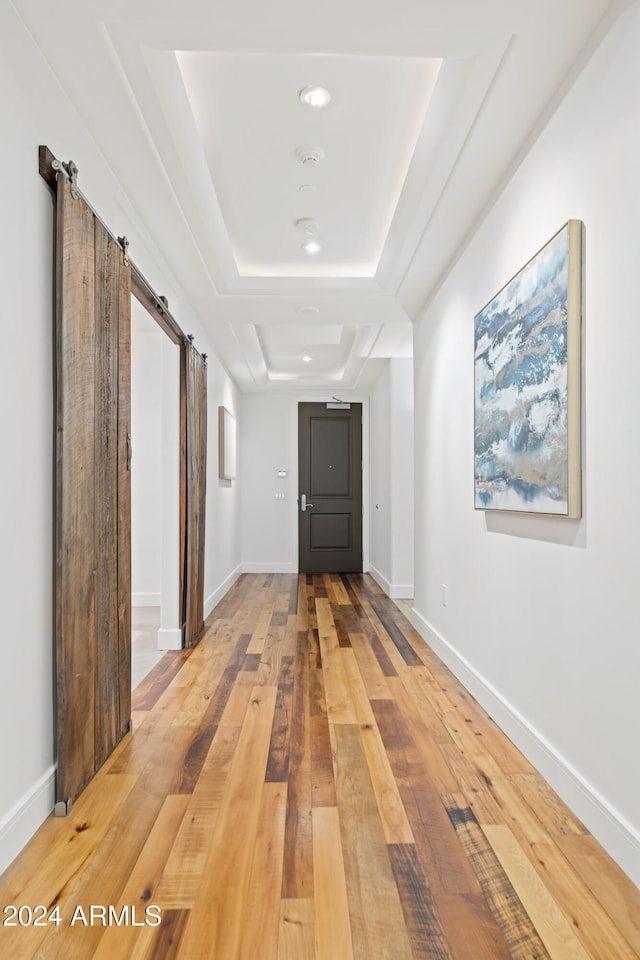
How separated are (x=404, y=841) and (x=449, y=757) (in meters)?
0.62

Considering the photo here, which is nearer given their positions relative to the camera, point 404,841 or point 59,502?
point 404,841

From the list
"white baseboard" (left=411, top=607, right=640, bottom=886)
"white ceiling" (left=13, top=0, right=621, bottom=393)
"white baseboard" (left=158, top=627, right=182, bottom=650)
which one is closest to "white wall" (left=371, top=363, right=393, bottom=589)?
"white ceiling" (left=13, top=0, right=621, bottom=393)

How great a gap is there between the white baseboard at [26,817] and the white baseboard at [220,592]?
3.06m

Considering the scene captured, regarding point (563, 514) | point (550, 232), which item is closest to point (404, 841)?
point (563, 514)

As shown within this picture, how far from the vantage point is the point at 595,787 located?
172 centimetres

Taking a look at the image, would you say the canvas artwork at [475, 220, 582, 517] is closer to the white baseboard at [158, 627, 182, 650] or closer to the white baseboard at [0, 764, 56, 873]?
the white baseboard at [0, 764, 56, 873]

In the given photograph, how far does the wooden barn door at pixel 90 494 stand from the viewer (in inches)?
73.2

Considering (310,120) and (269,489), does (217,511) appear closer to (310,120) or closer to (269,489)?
(269,489)

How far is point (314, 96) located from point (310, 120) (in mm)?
183

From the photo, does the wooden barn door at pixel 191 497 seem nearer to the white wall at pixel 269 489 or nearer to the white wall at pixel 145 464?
the white wall at pixel 145 464

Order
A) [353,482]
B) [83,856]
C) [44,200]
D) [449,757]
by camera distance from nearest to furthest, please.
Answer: [83,856]
[44,200]
[449,757]
[353,482]

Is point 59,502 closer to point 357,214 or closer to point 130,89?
point 130,89

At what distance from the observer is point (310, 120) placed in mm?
2475

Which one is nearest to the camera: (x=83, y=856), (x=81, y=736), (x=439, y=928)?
(x=439, y=928)
